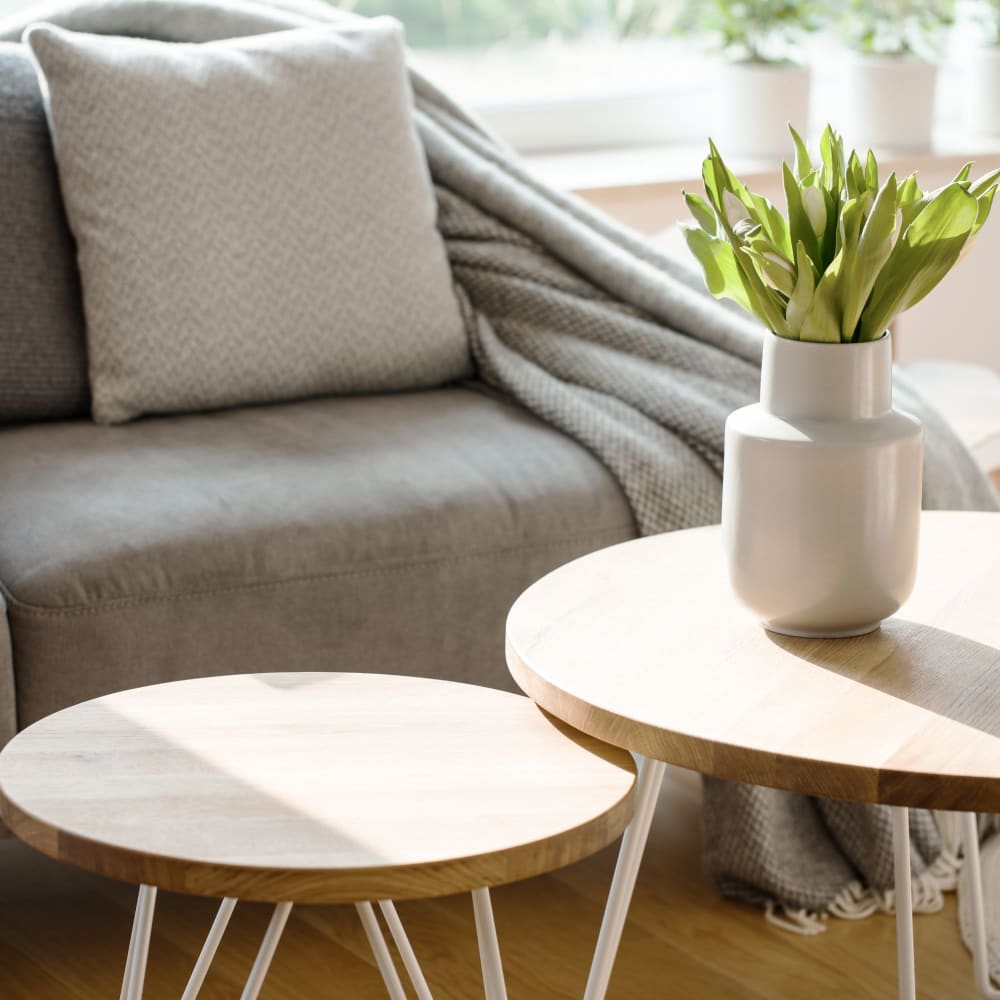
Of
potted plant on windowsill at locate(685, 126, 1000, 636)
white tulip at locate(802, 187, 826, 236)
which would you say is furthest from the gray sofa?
white tulip at locate(802, 187, 826, 236)

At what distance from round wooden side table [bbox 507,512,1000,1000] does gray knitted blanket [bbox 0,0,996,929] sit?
383mm

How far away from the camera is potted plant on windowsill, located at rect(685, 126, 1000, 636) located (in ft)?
3.93

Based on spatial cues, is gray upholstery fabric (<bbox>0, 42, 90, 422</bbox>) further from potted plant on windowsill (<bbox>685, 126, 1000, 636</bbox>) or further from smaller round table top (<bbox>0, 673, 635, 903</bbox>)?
potted plant on windowsill (<bbox>685, 126, 1000, 636</bbox>)

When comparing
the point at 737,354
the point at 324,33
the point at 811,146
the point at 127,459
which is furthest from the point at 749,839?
the point at 811,146

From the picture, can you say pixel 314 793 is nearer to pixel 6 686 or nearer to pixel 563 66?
pixel 6 686

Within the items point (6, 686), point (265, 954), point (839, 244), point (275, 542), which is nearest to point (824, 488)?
point (839, 244)

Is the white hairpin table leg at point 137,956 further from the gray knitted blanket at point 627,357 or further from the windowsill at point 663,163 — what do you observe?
the windowsill at point 663,163

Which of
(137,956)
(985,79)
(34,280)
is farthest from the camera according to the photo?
(985,79)

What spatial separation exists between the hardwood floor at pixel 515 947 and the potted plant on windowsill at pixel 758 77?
178cm

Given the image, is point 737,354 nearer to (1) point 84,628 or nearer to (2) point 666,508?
(2) point 666,508

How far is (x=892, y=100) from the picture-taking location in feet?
11.1

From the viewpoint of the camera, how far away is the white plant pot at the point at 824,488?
4.03 ft

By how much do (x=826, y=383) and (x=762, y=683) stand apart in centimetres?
23

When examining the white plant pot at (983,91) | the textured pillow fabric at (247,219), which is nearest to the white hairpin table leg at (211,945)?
the textured pillow fabric at (247,219)
